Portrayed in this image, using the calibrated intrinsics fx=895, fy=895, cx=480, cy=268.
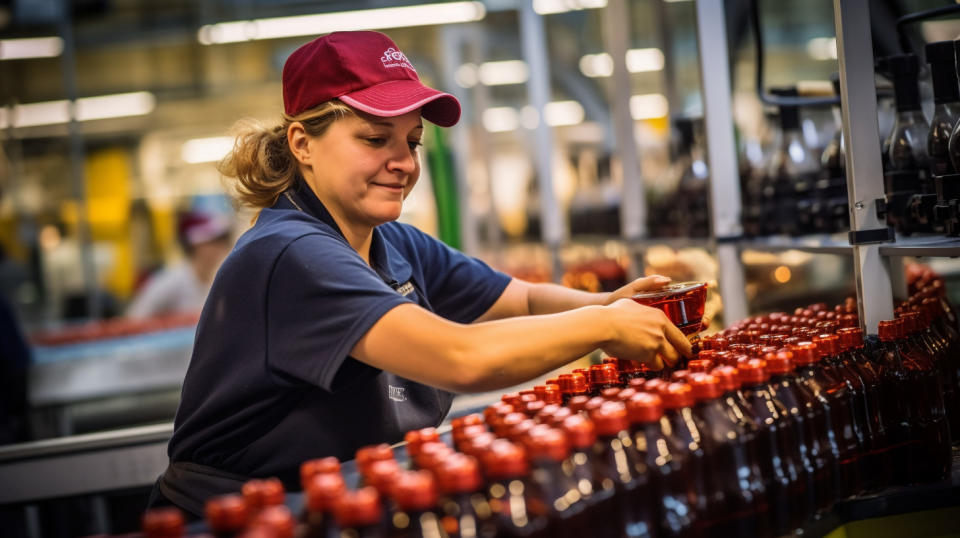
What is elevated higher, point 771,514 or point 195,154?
point 195,154

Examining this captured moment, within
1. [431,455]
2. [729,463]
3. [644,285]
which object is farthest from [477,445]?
[644,285]

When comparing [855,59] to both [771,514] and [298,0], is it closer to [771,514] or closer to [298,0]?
[771,514]

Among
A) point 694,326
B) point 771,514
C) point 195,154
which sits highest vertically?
point 195,154

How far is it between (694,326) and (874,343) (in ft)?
1.10

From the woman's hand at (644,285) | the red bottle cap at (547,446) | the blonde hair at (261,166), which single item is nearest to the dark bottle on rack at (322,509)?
the red bottle cap at (547,446)

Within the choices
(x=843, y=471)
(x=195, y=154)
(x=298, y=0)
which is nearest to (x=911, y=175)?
(x=843, y=471)

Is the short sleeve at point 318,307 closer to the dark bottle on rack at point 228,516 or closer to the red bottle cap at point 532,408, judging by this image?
the red bottle cap at point 532,408

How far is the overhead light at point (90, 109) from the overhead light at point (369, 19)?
6.57 metres

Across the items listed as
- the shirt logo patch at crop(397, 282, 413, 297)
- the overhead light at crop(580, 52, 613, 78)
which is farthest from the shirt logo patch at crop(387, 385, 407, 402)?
the overhead light at crop(580, 52, 613, 78)

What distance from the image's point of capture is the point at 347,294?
1523mm

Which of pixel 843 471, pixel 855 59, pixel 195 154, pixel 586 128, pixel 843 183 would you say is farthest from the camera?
pixel 195 154

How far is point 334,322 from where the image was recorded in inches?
59.7

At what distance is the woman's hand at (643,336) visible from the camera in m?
1.57

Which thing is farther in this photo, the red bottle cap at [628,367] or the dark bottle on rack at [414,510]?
the red bottle cap at [628,367]
